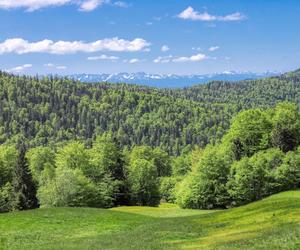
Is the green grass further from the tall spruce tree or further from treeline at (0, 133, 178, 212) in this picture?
the tall spruce tree

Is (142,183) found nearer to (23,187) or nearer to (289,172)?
(23,187)

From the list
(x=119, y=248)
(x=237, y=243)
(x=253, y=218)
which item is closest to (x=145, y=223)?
(x=253, y=218)

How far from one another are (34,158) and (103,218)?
81384 millimetres

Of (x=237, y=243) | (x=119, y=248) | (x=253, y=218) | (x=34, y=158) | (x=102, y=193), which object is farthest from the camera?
(x=34, y=158)

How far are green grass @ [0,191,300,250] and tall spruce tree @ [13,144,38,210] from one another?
41.9m

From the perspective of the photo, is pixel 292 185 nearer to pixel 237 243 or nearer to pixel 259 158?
pixel 259 158

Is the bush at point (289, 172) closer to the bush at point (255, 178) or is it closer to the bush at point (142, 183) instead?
the bush at point (255, 178)

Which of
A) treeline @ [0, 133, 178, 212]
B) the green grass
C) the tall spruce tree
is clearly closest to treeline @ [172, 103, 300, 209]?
treeline @ [0, 133, 178, 212]

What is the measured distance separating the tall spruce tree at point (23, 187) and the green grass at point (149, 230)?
41.9 m

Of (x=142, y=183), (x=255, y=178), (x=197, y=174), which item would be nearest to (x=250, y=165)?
(x=255, y=178)

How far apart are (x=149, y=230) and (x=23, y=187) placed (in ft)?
204

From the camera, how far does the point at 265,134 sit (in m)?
101

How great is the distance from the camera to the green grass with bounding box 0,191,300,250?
32.7 meters

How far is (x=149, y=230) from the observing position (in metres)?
45.9
